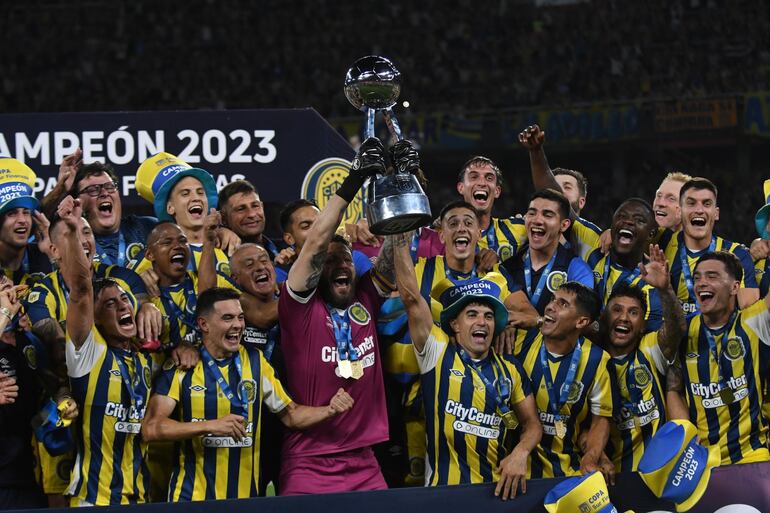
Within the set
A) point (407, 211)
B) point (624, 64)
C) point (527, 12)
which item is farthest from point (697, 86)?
point (407, 211)

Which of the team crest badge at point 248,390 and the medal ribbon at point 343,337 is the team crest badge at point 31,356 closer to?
the team crest badge at point 248,390

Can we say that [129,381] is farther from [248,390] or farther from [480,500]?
[480,500]

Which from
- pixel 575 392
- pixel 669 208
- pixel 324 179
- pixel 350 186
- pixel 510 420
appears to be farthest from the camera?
pixel 324 179

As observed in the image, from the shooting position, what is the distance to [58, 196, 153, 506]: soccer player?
16.8 ft

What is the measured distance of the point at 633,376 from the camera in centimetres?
559

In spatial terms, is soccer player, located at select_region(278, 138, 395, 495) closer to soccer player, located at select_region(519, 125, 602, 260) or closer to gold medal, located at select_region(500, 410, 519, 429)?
gold medal, located at select_region(500, 410, 519, 429)

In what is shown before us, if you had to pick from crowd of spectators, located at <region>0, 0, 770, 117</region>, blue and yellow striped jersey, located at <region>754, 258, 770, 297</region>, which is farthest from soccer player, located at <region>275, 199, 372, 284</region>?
crowd of spectators, located at <region>0, 0, 770, 117</region>

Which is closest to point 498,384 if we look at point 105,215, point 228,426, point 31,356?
point 228,426

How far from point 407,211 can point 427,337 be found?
1.18 metres

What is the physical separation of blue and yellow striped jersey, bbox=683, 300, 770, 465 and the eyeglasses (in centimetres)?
297

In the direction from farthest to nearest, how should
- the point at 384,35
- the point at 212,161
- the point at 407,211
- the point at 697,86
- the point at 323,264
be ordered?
the point at 384,35, the point at 697,86, the point at 212,161, the point at 323,264, the point at 407,211

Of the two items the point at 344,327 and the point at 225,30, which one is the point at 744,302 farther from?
the point at 225,30

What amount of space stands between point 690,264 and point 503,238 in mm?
970

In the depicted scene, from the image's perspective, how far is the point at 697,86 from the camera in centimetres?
1902
